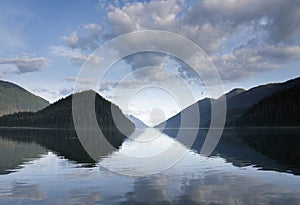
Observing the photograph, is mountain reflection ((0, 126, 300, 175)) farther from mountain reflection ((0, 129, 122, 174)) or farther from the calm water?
the calm water

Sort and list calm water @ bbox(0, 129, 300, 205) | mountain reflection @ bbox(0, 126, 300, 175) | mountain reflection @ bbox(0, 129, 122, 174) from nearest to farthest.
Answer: calm water @ bbox(0, 129, 300, 205)
mountain reflection @ bbox(0, 126, 300, 175)
mountain reflection @ bbox(0, 129, 122, 174)

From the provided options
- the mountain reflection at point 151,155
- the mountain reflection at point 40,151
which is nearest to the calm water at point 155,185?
the mountain reflection at point 151,155

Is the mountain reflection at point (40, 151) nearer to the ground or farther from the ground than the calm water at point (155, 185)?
farther from the ground

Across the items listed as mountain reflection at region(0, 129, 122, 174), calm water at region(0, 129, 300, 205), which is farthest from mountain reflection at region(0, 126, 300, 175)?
calm water at region(0, 129, 300, 205)

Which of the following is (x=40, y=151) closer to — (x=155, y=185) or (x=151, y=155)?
(x=151, y=155)

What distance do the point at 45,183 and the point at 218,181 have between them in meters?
17.7

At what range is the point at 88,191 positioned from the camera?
25469mm

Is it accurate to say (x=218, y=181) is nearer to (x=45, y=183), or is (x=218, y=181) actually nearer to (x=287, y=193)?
(x=287, y=193)

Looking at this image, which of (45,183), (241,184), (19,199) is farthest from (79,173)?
(241,184)

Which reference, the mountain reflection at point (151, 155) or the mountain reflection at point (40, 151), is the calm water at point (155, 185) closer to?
the mountain reflection at point (151, 155)

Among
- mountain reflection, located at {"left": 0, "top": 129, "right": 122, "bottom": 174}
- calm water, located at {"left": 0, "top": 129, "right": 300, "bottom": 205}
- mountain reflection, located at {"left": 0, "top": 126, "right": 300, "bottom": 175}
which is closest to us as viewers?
calm water, located at {"left": 0, "top": 129, "right": 300, "bottom": 205}

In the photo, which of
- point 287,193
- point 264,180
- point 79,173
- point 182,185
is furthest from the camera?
point 79,173

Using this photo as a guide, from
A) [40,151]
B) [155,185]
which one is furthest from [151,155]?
[155,185]

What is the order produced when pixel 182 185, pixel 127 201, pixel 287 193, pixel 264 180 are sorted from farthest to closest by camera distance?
pixel 264 180 → pixel 182 185 → pixel 287 193 → pixel 127 201
